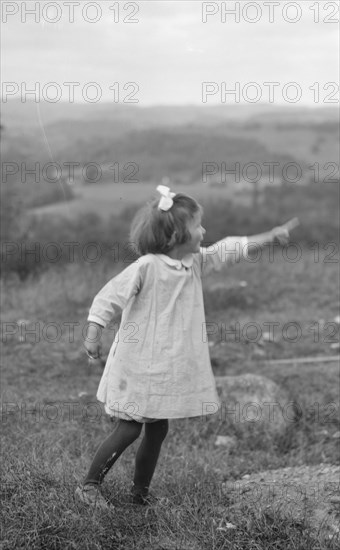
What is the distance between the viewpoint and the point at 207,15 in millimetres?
6883

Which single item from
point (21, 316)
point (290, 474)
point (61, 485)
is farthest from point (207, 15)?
point (61, 485)

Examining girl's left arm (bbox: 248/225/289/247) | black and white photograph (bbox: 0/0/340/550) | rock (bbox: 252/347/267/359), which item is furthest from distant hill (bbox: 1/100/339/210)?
girl's left arm (bbox: 248/225/289/247)

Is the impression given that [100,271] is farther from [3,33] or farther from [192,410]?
[192,410]

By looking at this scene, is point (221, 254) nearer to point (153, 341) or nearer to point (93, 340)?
point (153, 341)

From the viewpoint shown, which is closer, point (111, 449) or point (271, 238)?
point (111, 449)

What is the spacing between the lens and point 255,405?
572 centimetres

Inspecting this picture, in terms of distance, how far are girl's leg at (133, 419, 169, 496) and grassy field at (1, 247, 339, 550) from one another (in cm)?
9

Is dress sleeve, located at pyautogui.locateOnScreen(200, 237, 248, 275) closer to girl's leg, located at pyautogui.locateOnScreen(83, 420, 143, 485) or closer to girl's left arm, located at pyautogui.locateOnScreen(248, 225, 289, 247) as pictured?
girl's left arm, located at pyautogui.locateOnScreen(248, 225, 289, 247)

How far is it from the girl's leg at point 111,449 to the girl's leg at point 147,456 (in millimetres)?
90

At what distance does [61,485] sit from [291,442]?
224cm

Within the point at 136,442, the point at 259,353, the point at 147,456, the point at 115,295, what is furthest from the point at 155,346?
the point at 259,353

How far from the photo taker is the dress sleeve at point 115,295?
140 inches

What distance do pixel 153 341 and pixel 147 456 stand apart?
0.54 m

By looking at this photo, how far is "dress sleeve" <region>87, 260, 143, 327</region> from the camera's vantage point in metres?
3.57
